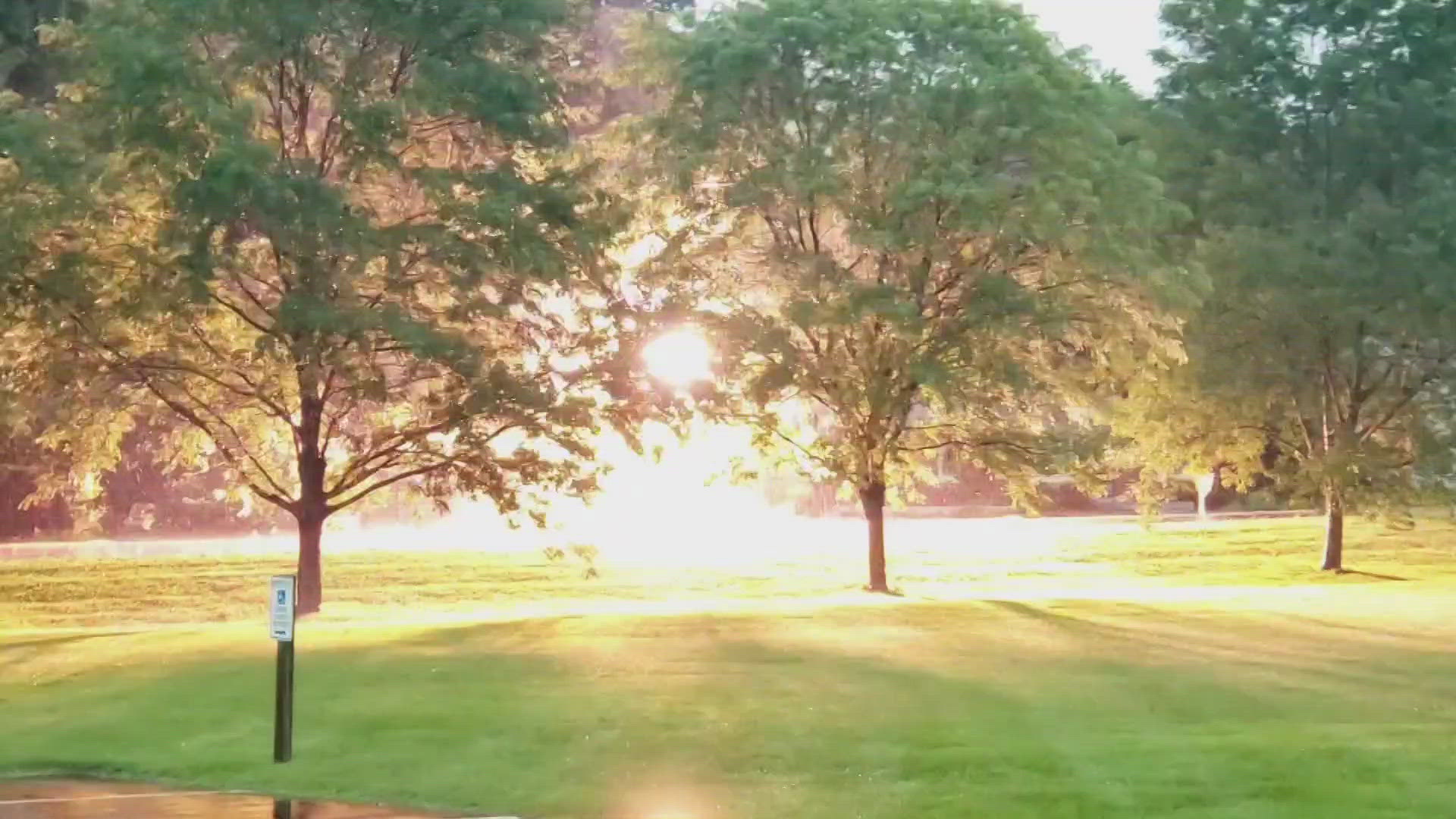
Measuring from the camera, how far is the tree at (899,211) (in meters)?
26.0

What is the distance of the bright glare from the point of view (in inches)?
1025

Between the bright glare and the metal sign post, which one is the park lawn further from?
the metal sign post

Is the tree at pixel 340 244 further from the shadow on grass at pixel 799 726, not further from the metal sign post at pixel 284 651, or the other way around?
the metal sign post at pixel 284 651

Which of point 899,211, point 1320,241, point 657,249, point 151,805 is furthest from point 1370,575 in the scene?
point 151,805

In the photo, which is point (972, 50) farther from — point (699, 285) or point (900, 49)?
point (699, 285)

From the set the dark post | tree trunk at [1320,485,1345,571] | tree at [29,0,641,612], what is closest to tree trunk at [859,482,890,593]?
tree at [29,0,641,612]

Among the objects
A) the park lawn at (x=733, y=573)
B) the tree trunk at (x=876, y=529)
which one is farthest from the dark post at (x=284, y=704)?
the tree trunk at (x=876, y=529)

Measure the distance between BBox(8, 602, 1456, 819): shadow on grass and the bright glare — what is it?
6850 millimetres

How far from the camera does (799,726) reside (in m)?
13.2

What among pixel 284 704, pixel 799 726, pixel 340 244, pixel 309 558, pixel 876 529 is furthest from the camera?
pixel 876 529

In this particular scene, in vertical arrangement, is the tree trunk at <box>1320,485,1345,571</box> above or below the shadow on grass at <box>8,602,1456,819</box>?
above

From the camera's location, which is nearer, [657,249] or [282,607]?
[282,607]

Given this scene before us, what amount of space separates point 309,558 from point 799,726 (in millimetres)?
15025

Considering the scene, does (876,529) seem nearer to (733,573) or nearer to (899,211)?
(899,211)
